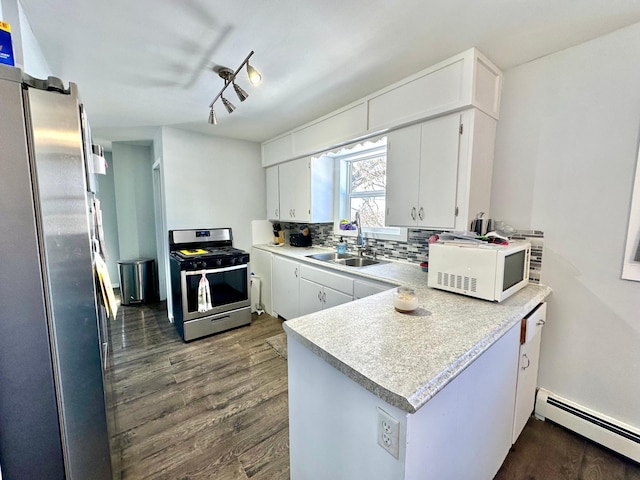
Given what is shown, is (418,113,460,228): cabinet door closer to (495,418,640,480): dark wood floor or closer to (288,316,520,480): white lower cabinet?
(288,316,520,480): white lower cabinet

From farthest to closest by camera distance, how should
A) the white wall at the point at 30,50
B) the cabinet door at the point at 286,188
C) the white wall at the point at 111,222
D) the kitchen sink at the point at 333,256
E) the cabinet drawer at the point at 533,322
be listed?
the white wall at the point at 111,222
the cabinet door at the point at 286,188
the kitchen sink at the point at 333,256
the cabinet drawer at the point at 533,322
the white wall at the point at 30,50

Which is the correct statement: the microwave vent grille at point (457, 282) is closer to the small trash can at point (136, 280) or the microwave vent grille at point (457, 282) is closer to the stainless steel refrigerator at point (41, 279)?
the stainless steel refrigerator at point (41, 279)

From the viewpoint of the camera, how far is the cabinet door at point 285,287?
3.05 metres

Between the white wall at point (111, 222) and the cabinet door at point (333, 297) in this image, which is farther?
the white wall at point (111, 222)

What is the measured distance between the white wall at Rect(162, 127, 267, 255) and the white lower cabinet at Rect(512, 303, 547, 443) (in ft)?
10.4

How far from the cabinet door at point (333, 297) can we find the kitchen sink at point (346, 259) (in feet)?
1.17

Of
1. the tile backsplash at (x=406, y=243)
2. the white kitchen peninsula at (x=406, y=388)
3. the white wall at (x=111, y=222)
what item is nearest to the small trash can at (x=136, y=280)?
the white wall at (x=111, y=222)

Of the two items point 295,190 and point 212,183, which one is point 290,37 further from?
point 212,183

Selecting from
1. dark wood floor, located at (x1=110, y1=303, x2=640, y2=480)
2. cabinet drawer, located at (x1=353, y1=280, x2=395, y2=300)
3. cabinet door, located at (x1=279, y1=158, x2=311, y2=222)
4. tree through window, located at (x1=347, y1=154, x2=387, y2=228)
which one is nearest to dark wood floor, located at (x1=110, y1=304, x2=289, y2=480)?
dark wood floor, located at (x1=110, y1=303, x2=640, y2=480)

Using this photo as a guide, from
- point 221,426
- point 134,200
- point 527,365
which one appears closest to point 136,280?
point 134,200

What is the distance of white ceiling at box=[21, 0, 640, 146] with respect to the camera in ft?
4.26

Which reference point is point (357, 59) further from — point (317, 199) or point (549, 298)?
point (549, 298)

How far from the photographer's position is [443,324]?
1200mm

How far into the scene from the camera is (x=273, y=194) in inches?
147
